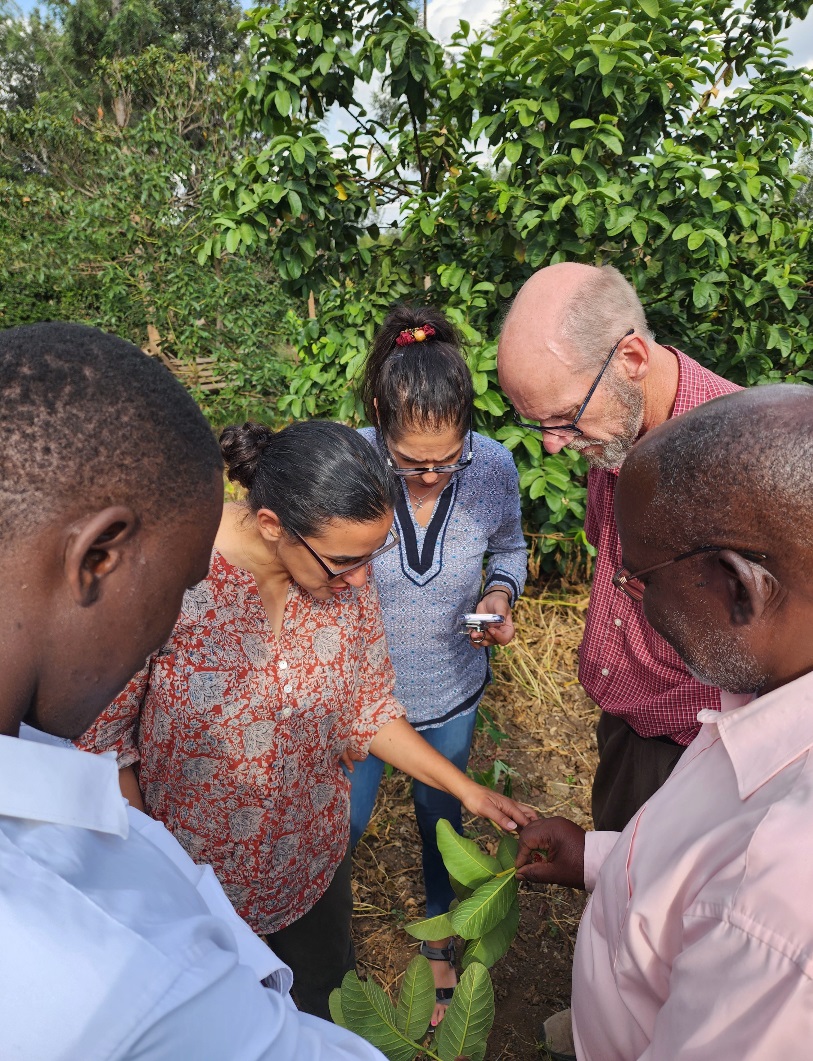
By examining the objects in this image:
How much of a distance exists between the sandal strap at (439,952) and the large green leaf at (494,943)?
3.05 ft

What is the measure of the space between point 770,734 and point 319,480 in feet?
3.56

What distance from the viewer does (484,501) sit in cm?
261

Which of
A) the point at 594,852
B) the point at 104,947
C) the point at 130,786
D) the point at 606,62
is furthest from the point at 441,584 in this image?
the point at 606,62

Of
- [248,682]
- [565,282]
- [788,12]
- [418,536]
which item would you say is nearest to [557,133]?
[788,12]

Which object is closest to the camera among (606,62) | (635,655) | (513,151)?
(635,655)

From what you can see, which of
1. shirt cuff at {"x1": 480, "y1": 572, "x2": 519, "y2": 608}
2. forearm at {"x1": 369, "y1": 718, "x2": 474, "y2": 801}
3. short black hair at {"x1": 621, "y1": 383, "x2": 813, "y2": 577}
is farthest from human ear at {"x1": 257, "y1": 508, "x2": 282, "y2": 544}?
shirt cuff at {"x1": 480, "y1": 572, "x2": 519, "y2": 608}

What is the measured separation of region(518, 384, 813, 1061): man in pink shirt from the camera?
85 cm

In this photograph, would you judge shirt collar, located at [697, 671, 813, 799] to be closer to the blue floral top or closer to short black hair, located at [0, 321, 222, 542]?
short black hair, located at [0, 321, 222, 542]

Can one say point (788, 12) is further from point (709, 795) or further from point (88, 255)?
point (88, 255)

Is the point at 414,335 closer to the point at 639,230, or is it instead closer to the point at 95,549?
the point at 639,230

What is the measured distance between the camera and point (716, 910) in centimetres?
91

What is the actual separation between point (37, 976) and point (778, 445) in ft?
3.32

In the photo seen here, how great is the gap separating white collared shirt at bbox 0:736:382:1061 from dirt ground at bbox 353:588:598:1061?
2.21 metres

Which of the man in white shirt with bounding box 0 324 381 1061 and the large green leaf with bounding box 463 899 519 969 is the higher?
the man in white shirt with bounding box 0 324 381 1061
